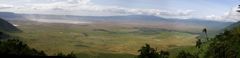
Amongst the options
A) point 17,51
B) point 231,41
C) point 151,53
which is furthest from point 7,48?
point 231,41

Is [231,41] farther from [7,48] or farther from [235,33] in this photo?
[7,48]

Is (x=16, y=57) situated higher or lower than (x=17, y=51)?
Answer: higher

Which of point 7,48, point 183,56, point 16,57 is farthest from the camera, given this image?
point 183,56

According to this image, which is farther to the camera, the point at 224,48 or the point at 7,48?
the point at 224,48

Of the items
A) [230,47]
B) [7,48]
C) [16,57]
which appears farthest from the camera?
[230,47]

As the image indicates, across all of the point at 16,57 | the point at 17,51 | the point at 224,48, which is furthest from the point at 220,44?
the point at 16,57

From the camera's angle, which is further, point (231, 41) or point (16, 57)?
point (231, 41)

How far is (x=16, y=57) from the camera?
25.2 meters

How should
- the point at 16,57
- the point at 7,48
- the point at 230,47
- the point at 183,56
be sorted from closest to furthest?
the point at 16,57 < the point at 7,48 < the point at 230,47 < the point at 183,56

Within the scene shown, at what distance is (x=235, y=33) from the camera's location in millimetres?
142125

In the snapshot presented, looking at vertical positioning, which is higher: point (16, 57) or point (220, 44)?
point (16, 57)

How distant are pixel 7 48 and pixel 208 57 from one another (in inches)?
→ 2611

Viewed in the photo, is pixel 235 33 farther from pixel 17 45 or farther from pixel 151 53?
pixel 17 45

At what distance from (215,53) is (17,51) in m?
60.1
